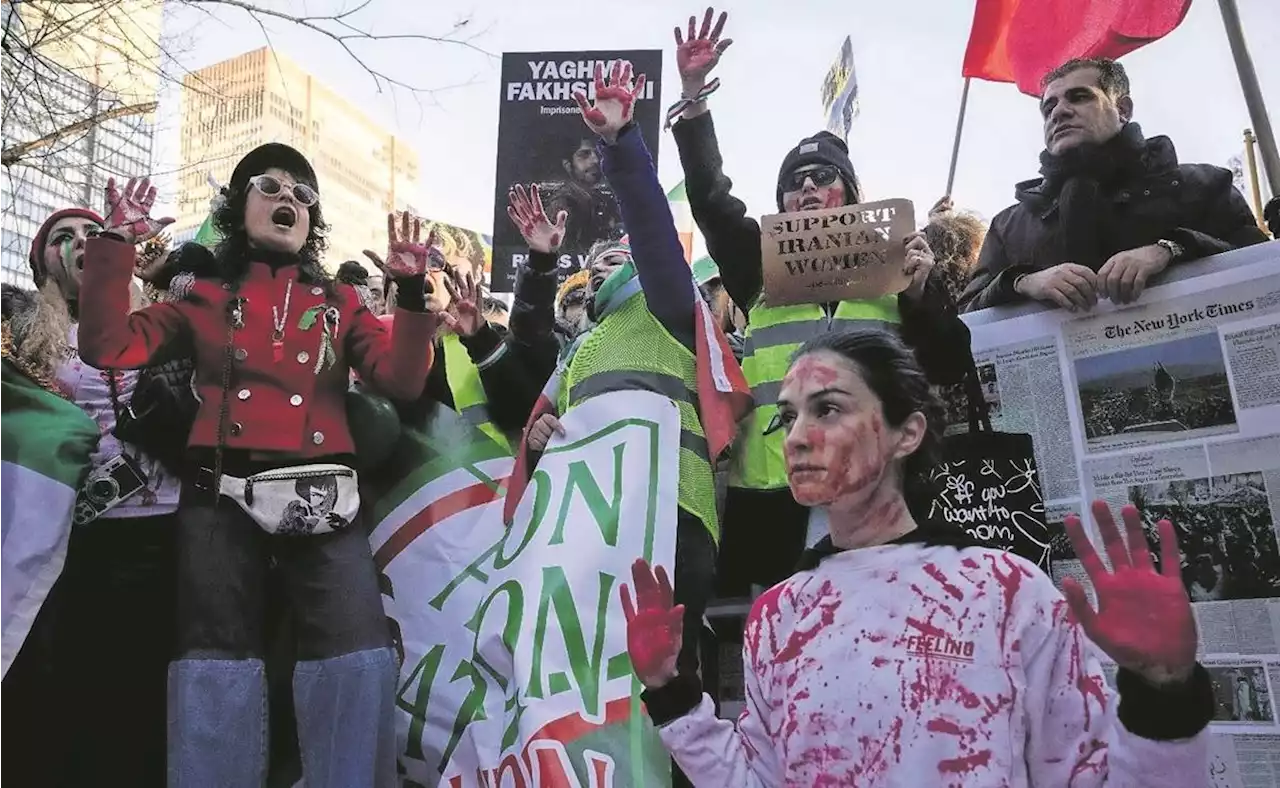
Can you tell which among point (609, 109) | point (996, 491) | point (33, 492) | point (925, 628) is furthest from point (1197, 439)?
point (33, 492)

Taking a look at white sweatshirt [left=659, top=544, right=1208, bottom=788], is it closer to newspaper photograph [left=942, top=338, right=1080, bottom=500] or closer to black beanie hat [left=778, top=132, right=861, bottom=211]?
newspaper photograph [left=942, top=338, right=1080, bottom=500]

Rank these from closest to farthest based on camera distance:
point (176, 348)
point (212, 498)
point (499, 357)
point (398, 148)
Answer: point (212, 498)
point (176, 348)
point (499, 357)
point (398, 148)

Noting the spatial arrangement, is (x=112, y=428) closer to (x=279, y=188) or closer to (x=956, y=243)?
(x=279, y=188)

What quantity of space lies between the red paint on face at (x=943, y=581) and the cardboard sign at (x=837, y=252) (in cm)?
126

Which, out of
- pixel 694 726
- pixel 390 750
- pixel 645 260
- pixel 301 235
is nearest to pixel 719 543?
pixel 645 260

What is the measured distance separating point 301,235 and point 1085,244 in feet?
7.18

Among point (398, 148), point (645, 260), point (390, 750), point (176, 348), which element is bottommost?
point (390, 750)

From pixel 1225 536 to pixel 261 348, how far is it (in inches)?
96.5

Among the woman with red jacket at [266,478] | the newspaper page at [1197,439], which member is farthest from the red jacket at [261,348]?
the newspaper page at [1197,439]

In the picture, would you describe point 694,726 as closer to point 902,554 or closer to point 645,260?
point 902,554

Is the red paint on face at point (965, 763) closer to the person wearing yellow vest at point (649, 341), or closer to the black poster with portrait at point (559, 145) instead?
the person wearing yellow vest at point (649, 341)

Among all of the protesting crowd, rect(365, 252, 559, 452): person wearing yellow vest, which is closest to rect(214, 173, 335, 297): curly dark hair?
the protesting crowd

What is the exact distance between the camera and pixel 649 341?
2945mm

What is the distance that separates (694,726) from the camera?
175 cm
